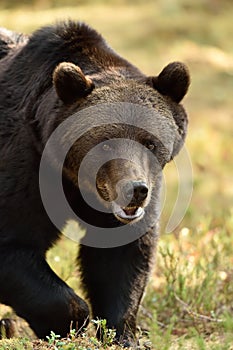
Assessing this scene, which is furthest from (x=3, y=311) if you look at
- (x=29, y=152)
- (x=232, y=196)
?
(x=232, y=196)

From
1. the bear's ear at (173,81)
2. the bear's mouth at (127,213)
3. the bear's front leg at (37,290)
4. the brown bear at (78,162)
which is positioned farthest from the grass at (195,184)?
the bear's ear at (173,81)

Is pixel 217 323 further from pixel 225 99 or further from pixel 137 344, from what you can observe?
pixel 225 99

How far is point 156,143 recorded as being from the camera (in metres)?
5.26

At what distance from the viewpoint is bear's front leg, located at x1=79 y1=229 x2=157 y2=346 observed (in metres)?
5.64

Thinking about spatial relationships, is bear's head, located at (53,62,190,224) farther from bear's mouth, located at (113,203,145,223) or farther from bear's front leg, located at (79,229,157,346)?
bear's front leg, located at (79,229,157,346)

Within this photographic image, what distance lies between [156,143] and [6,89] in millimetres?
1073

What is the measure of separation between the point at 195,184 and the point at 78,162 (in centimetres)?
679

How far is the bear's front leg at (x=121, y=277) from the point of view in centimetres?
564

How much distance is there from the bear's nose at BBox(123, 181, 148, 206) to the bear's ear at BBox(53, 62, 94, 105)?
70 centimetres

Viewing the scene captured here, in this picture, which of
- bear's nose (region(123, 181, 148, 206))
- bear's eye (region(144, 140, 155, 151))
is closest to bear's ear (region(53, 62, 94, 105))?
bear's eye (region(144, 140, 155, 151))

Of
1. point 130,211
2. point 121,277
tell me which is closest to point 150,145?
point 130,211

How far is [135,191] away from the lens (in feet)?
16.3

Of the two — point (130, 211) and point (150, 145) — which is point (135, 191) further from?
point (150, 145)

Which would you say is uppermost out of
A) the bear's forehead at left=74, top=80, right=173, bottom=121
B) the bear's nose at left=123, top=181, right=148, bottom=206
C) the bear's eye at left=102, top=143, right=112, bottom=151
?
the bear's forehead at left=74, top=80, right=173, bottom=121
